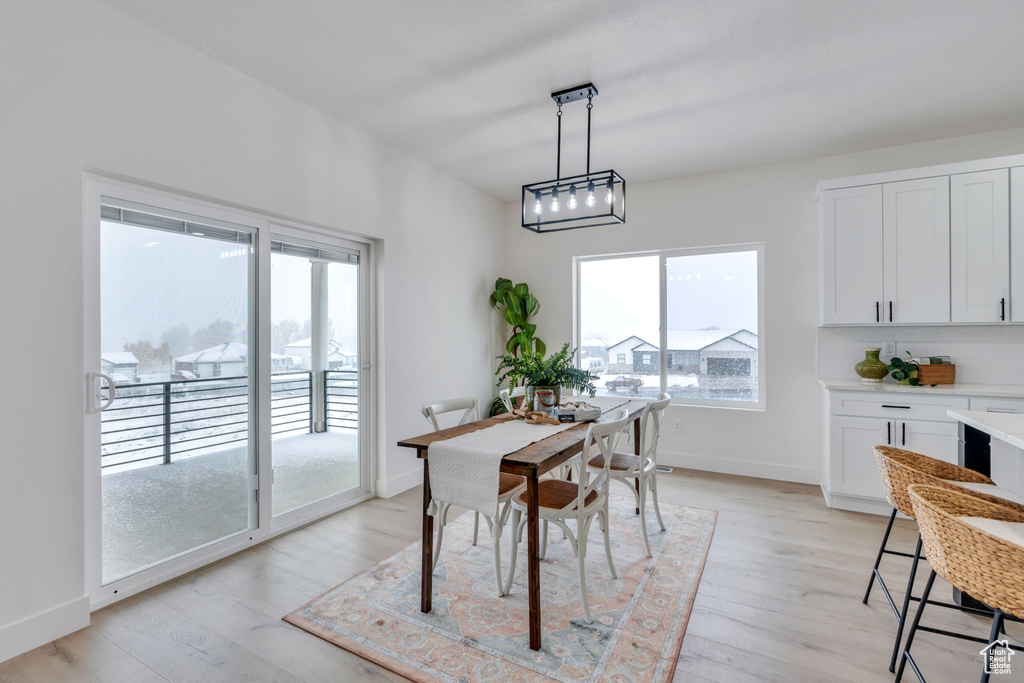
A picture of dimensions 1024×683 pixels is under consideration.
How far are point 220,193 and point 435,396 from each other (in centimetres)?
229

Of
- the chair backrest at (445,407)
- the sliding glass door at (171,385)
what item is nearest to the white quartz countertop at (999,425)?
the chair backrest at (445,407)

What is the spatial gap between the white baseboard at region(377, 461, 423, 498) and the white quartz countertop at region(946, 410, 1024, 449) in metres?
3.45

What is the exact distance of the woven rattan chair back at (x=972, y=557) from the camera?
3.76 ft

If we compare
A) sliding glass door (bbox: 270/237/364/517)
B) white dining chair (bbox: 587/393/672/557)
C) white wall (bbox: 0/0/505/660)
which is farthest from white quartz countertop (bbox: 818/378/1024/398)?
white wall (bbox: 0/0/505/660)

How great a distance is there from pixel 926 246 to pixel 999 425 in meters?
2.14

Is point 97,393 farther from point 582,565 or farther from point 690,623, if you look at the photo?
point 690,623

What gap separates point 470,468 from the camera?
2.01 m

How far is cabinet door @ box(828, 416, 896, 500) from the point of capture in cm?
332

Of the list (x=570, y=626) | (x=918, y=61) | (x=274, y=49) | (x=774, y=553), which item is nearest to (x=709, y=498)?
(x=774, y=553)

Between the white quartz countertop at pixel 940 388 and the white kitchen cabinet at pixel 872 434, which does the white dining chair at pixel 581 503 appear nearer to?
the white kitchen cabinet at pixel 872 434

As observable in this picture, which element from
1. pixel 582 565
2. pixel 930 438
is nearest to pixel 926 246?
pixel 930 438

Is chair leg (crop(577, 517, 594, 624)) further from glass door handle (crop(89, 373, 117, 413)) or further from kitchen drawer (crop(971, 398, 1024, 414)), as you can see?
kitchen drawer (crop(971, 398, 1024, 414))

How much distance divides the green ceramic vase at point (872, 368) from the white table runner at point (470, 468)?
2850mm

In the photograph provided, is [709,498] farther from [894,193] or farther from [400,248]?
[400,248]
